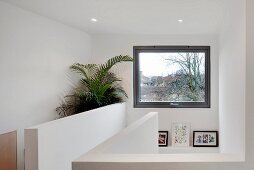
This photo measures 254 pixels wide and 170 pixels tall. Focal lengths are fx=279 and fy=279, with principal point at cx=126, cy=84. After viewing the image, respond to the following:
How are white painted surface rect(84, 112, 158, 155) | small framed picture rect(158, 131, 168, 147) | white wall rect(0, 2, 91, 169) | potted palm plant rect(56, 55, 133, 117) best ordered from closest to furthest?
white painted surface rect(84, 112, 158, 155) → white wall rect(0, 2, 91, 169) → potted palm plant rect(56, 55, 133, 117) → small framed picture rect(158, 131, 168, 147)

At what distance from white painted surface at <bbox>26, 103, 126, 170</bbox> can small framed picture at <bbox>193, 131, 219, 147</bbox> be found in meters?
2.20

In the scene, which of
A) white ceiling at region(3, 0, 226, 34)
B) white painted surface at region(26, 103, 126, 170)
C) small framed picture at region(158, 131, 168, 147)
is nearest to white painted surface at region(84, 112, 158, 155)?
white painted surface at region(26, 103, 126, 170)

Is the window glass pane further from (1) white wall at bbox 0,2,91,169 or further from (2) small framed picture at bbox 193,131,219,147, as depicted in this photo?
(1) white wall at bbox 0,2,91,169

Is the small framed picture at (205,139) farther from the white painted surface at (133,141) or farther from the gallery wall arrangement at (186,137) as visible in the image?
the white painted surface at (133,141)

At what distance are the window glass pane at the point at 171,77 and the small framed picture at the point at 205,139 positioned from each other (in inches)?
27.9

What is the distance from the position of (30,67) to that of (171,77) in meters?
3.17

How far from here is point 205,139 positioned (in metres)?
5.82

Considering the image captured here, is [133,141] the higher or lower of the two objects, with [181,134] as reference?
higher

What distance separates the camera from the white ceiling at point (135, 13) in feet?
11.7

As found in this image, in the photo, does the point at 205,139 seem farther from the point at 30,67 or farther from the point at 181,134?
the point at 30,67

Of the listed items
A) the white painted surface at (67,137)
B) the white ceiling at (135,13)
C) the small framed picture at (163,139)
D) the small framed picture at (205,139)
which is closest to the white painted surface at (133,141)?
the white painted surface at (67,137)

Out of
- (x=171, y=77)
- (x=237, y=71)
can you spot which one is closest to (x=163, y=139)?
(x=171, y=77)

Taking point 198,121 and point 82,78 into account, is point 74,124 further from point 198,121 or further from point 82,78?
point 198,121

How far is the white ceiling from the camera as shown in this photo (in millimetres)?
3562
